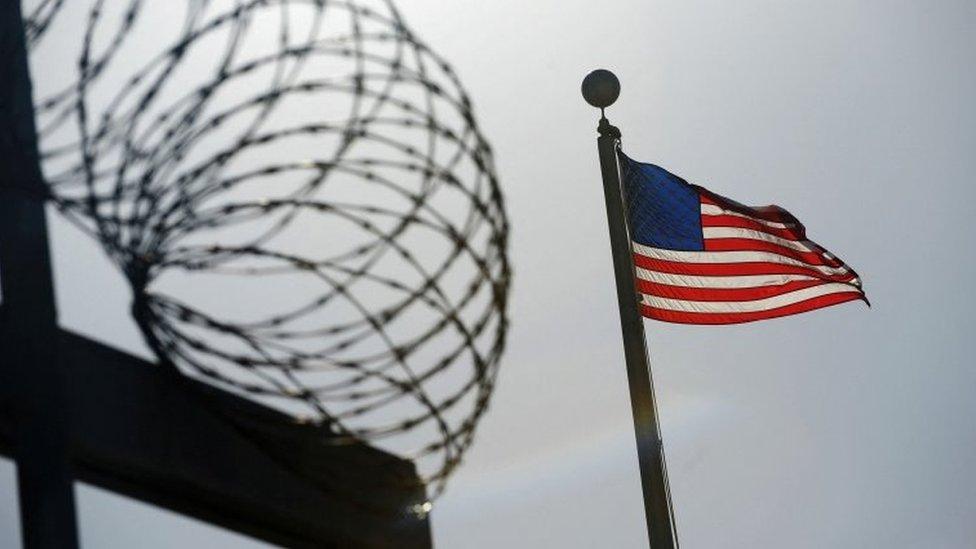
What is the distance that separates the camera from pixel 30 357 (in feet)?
21.3

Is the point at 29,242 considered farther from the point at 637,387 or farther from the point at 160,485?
the point at 637,387

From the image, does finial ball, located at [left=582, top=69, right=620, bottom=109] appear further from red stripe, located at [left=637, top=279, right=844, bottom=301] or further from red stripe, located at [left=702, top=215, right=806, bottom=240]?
red stripe, located at [left=702, top=215, right=806, bottom=240]

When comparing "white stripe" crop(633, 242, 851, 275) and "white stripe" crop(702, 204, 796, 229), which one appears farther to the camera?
"white stripe" crop(702, 204, 796, 229)

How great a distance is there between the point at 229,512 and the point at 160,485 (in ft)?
1.40

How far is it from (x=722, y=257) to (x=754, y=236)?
29cm

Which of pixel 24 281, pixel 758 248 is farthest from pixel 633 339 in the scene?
pixel 24 281

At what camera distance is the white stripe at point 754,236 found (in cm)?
989

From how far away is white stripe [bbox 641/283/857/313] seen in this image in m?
9.56

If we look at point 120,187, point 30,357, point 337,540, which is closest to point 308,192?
point 120,187

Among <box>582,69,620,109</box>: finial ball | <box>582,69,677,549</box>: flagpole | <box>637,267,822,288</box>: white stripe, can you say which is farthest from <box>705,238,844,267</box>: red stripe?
<box>582,69,620,109</box>: finial ball

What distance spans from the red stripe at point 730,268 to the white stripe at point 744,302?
4.3 inches

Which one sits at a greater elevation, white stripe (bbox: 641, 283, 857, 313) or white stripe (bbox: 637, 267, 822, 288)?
white stripe (bbox: 637, 267, 822, 288)

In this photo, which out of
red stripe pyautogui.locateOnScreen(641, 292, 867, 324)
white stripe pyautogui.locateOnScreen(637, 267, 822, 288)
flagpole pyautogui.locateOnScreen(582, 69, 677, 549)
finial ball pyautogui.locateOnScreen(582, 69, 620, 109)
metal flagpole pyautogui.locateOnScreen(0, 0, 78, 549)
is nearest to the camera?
metal flagpole pyautogui.locateOnScreen(0, 0, 78, 549)

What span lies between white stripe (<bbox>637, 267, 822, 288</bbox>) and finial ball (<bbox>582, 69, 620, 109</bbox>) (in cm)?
139
